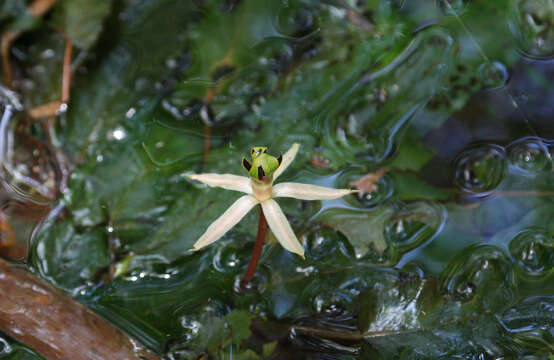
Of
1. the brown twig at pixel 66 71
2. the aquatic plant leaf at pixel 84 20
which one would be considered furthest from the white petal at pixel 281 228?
the aquatic plant leaf at pixel 84 20

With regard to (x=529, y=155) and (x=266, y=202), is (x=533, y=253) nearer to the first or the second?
(x=529, y=155)

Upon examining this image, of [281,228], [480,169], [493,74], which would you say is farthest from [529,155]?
[281,228]

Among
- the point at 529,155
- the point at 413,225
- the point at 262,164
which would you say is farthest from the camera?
the point at 529,155

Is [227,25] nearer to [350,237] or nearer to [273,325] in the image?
[350,237]

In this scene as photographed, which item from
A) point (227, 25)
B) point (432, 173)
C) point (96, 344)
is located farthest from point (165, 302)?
point (227, 25)

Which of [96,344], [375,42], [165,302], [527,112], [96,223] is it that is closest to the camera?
[96,344]
